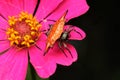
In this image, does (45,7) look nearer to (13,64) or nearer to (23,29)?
(23,29)

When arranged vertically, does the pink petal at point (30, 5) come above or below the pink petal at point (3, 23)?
above

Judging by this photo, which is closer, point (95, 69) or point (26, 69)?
point (26, 69)

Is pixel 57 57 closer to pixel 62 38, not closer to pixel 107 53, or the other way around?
pixel 62 38

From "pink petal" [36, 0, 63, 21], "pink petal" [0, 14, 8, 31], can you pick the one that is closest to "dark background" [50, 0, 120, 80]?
"pink petal" [36, 0, 63, 21]

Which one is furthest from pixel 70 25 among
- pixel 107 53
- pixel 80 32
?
pixel 107 53

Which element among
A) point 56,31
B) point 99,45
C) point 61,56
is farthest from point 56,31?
point 99,45

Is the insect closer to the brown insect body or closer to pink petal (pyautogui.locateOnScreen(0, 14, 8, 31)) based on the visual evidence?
the brown insect body

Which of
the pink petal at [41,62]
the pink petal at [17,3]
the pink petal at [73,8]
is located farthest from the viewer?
the pink petal at [17,3]

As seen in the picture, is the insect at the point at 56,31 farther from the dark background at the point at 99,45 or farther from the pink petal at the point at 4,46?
the dark background at the point at 99,45

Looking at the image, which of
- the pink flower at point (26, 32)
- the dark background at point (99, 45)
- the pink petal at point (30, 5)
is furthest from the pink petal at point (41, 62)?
the dark background at point (99, 45)
